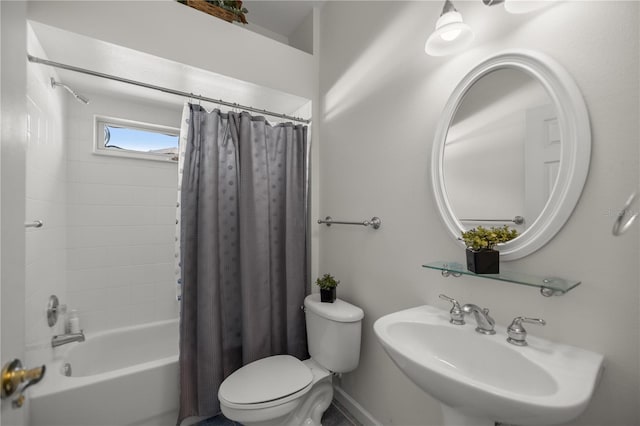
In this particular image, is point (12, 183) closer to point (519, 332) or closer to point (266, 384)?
point (266, 384)

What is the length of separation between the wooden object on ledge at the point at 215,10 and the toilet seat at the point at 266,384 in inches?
81.2

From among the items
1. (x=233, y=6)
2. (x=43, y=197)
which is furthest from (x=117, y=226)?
(x=233, y=6)

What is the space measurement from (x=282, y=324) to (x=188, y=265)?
74 centimetres

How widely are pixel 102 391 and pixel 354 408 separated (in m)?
1.37

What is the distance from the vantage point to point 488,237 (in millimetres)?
974

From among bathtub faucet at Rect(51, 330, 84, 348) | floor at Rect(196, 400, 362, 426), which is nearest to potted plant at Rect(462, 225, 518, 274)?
floor at Rect(196, 400, 362, 426)

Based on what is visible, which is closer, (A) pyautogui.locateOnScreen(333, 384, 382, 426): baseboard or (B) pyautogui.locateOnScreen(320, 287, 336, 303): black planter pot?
(A) pyautogui.locateOnScreen(333, 384, 382, 426): baseboard

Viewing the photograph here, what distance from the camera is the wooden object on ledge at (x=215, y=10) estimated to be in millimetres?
1569

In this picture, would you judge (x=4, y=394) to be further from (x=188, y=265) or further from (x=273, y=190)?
(x=273, y=190)

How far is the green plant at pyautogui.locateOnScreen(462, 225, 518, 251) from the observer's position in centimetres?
97

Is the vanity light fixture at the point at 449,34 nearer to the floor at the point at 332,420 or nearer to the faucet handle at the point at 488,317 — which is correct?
the faucet handle at the point at 488,317

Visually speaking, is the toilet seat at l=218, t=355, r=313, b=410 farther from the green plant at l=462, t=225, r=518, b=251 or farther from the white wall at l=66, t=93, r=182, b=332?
the white wall at l=66, t=93, r=182, b=332

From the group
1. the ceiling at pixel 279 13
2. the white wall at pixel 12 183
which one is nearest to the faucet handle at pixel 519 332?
the white wall at pixel 12 183

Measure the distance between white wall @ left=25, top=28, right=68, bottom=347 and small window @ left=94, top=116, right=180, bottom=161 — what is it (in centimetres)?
24
